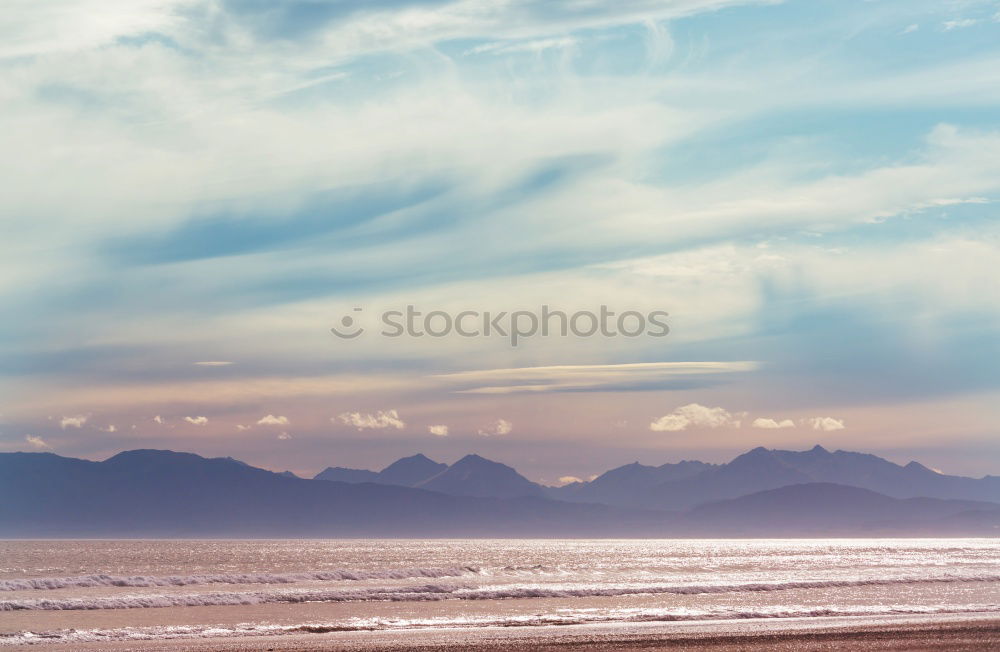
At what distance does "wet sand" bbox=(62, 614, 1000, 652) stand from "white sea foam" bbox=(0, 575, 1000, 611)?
17192mm

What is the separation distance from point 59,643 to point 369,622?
12.2m

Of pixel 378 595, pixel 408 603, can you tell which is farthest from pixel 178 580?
pixel 408 603

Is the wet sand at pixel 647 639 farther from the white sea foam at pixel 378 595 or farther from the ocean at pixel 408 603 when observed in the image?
the white sea foam at pixel 378 595

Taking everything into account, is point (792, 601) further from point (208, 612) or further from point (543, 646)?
point (208, 612)

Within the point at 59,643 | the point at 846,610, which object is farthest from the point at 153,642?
the point at 846,610

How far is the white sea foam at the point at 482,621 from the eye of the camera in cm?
4059

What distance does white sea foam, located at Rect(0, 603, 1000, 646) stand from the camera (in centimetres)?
4059

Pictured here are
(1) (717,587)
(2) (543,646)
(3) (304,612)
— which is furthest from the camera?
(1) (717,587)

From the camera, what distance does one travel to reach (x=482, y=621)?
44.8 m

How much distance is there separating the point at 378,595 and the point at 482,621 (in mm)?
15783

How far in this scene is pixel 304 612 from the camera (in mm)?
49781

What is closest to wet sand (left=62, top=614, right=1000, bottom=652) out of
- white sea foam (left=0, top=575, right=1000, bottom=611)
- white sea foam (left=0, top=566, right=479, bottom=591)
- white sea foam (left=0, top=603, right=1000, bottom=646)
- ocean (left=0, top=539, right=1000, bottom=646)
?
white sea foam (left=0, top=603, right=1000, bottom=646)

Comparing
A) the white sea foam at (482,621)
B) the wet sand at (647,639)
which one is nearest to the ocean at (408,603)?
the white sea foam at (482,621)

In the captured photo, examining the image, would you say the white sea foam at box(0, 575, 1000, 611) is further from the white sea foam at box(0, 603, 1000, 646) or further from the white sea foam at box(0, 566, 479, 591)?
the white sea foam at box(0, 566, 479, 591)
